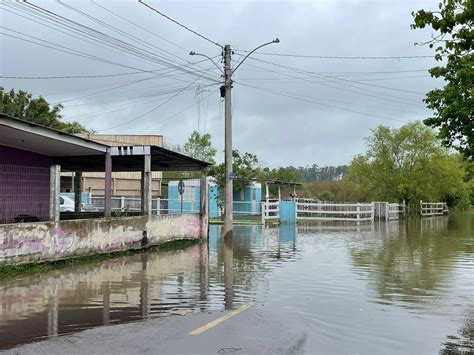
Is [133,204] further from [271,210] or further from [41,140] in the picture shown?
[41,140]

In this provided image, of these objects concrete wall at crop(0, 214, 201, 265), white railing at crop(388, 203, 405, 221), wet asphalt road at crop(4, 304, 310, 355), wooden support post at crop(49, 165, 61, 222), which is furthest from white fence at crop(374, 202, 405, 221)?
wet asphalt road at crop(4, 304, 310, 355)

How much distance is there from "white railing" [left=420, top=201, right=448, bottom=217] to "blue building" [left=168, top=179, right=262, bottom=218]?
655 inches

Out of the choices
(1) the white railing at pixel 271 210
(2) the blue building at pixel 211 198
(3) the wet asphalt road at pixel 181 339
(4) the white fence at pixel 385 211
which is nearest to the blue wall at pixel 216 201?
(2) the blue building at pixel 211 198

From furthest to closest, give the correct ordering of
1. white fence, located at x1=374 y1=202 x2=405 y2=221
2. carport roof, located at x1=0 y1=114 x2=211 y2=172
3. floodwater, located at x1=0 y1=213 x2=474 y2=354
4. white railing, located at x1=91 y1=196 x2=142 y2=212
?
white fence, located at x1=374 y1=202 x2=405 y2=221
white railing, located at x1=91 y1=196 x2=142 y2=212
carport roof, located at x1=0 y1=114 x2=211 y2=172
floodwater, located at x1=0 y1=213 x2=474 y2=354

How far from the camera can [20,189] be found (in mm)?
17344

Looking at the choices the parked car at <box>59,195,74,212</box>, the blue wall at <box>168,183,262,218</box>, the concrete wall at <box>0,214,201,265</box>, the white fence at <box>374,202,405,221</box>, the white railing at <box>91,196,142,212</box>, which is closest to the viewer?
the concrete wall at <box>0,214,201,265</box>

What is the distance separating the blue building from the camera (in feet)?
131

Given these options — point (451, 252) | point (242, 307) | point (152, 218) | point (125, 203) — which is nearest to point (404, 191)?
point (125, 203)

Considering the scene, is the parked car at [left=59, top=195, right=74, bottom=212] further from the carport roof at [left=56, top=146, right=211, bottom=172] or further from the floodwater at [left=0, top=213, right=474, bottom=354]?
the floodwater at [left=0, top=213, right=474, bottom=354]

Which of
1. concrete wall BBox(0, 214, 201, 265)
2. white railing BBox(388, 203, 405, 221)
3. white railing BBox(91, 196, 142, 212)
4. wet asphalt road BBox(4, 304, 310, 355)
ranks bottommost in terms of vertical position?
wet asphalt road BBox(4, 304, 310, 355)

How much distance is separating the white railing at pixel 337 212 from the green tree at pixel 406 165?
27.6 ft

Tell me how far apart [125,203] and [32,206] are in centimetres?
1852

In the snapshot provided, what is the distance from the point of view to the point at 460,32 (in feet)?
24.8

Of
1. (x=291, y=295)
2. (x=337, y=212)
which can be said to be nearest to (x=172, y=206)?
(x=337, y=212)
